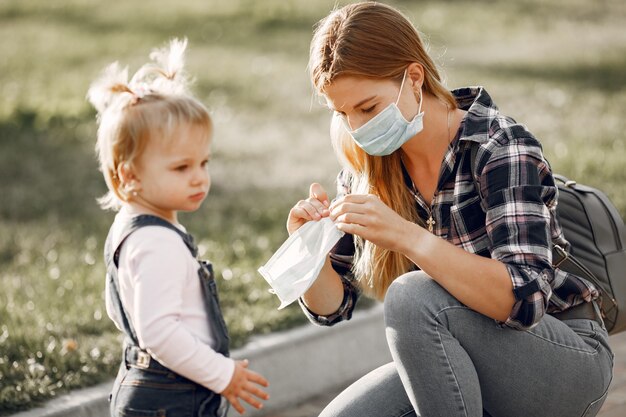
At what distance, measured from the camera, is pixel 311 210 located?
123 inches

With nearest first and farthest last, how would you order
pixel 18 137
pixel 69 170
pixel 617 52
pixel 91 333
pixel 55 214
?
pixel 91 333, pixel 55 214, pixel 69 170, pixel 18 137, pixel 617 52

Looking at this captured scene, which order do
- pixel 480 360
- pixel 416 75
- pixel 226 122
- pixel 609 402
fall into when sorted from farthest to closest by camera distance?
1. pixel 226 122
2. pixel 609 402
3. pixel 416 75
4. pixel 480 360

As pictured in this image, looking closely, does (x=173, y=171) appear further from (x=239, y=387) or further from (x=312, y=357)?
(x=312, y=357)

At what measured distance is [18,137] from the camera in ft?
26.7

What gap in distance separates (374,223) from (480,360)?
51 centimetres

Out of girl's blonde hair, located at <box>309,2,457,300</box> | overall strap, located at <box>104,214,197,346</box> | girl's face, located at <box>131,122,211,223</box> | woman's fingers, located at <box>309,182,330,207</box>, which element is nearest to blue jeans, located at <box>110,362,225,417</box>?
overall strap, located at <box>104,214,197,346</box>

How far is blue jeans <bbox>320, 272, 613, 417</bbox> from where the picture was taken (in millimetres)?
2910

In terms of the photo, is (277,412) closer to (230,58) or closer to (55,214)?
(55,214)

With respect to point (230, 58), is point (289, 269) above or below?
above

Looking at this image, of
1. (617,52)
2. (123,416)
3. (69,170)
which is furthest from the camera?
(617,52)

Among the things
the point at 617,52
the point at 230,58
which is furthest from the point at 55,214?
the point at 617,52

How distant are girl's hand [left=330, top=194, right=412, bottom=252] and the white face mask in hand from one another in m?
0.13

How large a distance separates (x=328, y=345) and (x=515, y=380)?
4.94 feet

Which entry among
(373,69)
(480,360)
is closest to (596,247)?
(480,360)
